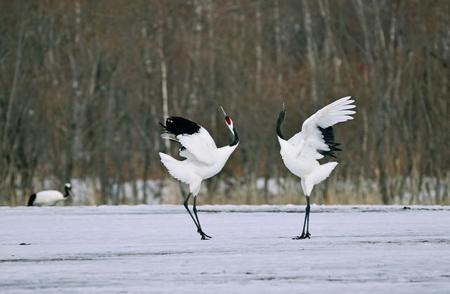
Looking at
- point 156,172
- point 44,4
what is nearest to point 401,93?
point 156,172

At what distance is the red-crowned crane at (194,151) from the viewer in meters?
12.0

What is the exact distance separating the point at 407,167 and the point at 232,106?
4.47 metres

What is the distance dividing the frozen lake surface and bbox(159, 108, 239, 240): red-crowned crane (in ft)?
2.15

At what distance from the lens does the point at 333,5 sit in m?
26.5

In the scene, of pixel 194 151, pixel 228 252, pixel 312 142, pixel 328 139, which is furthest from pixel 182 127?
pixel 228 252

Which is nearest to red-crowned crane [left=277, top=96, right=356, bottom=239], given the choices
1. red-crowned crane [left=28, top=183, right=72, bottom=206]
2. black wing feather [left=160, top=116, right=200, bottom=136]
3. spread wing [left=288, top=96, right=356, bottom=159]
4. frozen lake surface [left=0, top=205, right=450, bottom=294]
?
spread wing [left=288, top=96, right=356, bottom=159]

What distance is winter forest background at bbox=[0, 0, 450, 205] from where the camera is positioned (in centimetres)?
2088

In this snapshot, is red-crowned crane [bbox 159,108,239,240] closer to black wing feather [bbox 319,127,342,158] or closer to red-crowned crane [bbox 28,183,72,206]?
black wing feather [bbox 319,127,342,158]

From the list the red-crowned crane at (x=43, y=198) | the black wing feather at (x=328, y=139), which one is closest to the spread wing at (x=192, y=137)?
the black wing feather at (x=328, y=139)

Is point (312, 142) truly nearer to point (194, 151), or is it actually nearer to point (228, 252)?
point (194, 151)

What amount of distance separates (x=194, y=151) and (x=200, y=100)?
12554 millimetres

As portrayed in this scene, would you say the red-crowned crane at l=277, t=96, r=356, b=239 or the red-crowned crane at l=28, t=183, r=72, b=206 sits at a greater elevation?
the red-crowned crane at l=277, t=96, r=356, b=239

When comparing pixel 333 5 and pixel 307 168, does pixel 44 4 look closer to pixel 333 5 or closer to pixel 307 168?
pixel 333 5

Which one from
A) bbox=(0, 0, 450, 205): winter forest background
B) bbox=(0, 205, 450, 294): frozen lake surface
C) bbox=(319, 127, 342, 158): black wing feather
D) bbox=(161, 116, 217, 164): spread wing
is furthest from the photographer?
bbox=(0, 0, 450, 205): winter forest background
